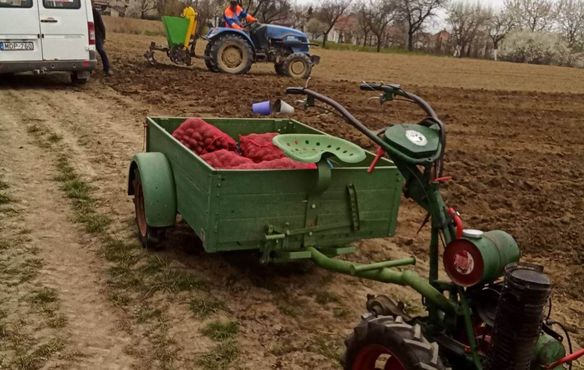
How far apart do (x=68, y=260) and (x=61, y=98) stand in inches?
278

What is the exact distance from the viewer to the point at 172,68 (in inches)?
601

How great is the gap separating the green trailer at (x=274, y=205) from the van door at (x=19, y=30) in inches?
298

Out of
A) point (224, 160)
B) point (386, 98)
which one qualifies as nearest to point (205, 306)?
point (224, 160)

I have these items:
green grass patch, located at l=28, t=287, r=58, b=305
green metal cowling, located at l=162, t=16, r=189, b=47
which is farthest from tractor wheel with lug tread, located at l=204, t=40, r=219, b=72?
green grass patch, located at l=28, t=287, r=58, b=305

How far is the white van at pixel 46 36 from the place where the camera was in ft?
34.3

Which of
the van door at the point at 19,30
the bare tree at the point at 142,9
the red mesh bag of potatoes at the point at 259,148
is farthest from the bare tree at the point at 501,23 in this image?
the red mesh bag of potatoes at the point at 259,148

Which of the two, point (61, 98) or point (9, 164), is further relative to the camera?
point (61, 98)

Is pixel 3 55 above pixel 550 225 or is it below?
above

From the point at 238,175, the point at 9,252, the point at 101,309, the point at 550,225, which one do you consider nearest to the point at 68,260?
the point at 9,252

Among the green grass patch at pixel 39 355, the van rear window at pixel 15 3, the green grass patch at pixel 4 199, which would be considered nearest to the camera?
the green grass patch at pixel 39 355

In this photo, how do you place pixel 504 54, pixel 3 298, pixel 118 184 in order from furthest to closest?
pixel 504 54
pixel 118 184
pixel 3 298

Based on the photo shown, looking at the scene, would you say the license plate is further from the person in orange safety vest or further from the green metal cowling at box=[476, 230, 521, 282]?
the green metal cowling at box=[476, 230, 521, 282]

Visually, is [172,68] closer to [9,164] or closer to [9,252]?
[9,164]

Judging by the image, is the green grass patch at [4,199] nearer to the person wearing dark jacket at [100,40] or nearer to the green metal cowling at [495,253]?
the green metal cowling at [495,253]
